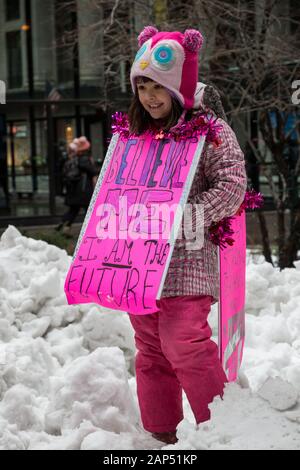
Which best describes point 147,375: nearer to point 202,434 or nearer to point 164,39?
point 202,434

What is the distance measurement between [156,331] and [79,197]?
939 cm

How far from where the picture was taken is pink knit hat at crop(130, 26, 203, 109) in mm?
3369

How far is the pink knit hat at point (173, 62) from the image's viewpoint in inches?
133

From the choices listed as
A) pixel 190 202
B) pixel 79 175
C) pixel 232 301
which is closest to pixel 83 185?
pixel 79 175

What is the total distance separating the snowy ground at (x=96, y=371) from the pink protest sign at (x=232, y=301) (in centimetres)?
20

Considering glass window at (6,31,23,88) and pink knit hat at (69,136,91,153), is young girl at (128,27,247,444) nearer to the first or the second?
pink knit hat at (69,136,91,153)

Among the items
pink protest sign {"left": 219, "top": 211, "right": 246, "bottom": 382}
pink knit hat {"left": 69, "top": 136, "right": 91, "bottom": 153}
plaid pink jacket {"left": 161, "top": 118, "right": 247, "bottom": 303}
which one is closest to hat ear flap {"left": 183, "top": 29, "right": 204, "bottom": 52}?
plaid pink jacket {"left": 161, "top": 118, "right": 247, "bottom": 303}

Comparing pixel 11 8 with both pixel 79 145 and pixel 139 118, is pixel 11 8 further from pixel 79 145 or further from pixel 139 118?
pixel 139 118

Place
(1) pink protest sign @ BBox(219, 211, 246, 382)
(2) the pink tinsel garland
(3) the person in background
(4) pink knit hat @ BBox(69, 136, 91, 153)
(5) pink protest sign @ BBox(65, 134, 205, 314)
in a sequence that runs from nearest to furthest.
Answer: (5) pink protest sign @ BBox(65, 134, 205, 314) → (2) the pink tinsel garland → (1) pink protest sign @ BBox(219, 211, 246, 382) → (4) pink knit hat @ BBox(69, 136, 91, 153) → (3) the person in background

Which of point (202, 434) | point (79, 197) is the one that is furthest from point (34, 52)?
point (202, 434)

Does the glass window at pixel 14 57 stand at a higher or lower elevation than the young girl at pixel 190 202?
lower

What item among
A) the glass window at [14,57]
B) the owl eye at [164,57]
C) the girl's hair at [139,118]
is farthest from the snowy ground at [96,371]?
the glass window at [14,57]

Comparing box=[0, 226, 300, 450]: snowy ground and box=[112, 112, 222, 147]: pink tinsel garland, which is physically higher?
box=[112, 112, 222, 147]: pink tinsel garland

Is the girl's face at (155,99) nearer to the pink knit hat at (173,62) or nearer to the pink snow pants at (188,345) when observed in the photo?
the pink knit hat at (173,62)
